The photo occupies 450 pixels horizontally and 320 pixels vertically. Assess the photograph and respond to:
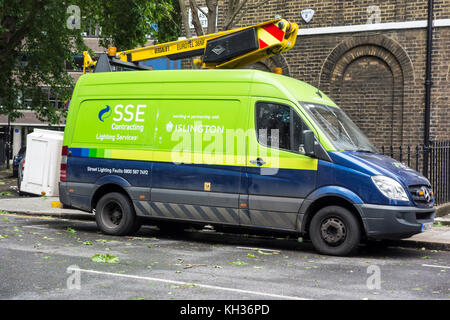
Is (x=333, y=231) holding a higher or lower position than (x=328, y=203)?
lower

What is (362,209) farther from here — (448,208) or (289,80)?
(448,208)

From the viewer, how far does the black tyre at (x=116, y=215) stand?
10375 mm

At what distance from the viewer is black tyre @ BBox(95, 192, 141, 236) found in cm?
1038

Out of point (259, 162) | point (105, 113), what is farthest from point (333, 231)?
point (105, 113)

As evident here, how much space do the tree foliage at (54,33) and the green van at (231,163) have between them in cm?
1265

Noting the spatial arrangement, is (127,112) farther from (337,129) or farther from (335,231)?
(335,231)

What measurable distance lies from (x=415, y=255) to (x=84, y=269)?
474 cm

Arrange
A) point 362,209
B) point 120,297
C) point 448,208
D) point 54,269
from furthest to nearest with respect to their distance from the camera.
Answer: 1. point 448,208
2. point 362,209
3. point 54,269
4. point 120,297

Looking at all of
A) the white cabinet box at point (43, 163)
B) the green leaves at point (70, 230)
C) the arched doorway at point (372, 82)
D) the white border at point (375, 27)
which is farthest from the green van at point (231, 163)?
the white border at point (375, 27)

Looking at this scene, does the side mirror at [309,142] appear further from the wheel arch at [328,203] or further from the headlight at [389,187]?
the headlight at [389,187]

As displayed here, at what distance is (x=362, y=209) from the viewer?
858cm

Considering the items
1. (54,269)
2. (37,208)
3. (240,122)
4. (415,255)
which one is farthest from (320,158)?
(37,208)

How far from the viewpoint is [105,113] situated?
10609mm
